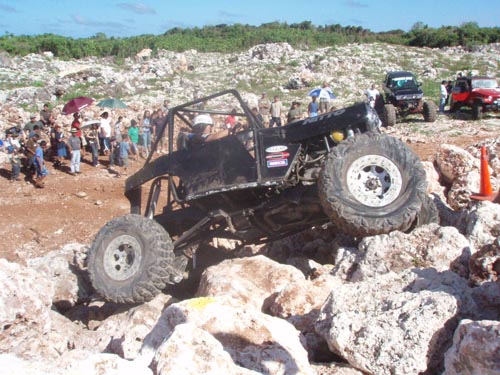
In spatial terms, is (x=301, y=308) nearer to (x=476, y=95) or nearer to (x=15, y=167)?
(x=15, y=167)

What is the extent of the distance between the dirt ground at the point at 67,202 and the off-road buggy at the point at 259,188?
388cm

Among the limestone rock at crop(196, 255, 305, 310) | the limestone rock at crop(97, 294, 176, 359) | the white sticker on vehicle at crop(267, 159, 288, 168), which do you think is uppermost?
the white sticker on vehicle at crop(267, 159, 288, 168)

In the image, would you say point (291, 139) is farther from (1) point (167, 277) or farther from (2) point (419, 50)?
(2) point (419, 50)

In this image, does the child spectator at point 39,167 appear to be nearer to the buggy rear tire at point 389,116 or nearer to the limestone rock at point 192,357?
the buggy rear tire at point 389,116

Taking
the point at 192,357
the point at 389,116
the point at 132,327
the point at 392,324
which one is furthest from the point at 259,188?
the point at 389,116

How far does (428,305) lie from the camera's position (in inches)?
146

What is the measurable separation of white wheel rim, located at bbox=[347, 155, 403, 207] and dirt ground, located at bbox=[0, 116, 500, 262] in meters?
3.93

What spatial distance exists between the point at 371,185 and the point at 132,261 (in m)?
2.62

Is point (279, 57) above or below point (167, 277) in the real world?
above

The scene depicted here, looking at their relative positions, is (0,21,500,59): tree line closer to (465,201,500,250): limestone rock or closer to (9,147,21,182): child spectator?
(9,147,21,182): child spectator

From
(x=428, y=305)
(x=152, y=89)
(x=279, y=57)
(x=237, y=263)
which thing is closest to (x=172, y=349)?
(x=428, y=305)

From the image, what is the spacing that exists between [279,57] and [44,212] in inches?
999

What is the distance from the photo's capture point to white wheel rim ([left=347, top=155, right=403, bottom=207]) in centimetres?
547

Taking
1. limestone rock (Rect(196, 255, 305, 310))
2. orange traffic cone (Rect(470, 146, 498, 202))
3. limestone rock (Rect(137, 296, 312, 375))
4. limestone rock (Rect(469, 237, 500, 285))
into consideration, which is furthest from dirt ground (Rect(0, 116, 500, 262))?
limestone rock (Rect(137, 296, 312, 375))
